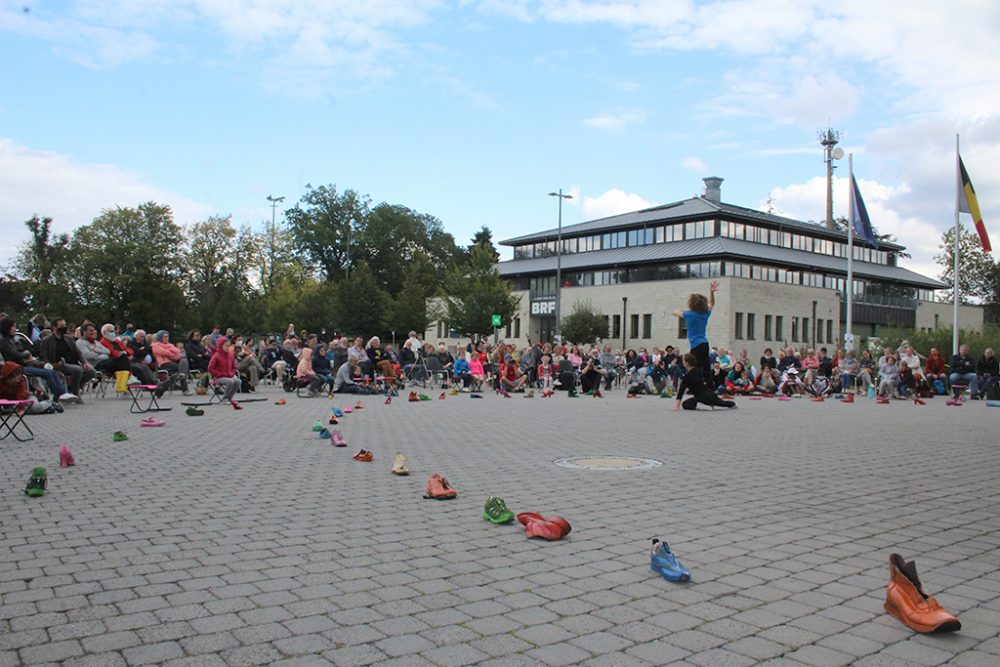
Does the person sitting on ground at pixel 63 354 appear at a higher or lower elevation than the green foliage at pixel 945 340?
lower

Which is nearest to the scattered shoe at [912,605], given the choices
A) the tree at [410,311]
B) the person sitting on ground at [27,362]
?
the person sitting on ground at [27,362]

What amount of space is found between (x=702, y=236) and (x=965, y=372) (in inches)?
1577

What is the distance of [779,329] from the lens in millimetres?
62281

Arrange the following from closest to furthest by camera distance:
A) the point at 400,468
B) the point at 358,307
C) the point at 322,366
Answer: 1. the point at 400,468
2. the point at 322,366
3. the point at 358,307

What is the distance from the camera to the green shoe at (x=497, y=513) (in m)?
5.67

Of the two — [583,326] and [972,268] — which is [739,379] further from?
[972,268]

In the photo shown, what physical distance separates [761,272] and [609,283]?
12.1m

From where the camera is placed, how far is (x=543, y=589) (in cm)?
421

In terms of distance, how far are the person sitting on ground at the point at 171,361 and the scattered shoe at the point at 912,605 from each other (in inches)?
761

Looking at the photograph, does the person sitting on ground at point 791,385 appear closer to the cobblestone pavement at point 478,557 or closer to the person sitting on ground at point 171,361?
the cobblestone pavement at point 478,557

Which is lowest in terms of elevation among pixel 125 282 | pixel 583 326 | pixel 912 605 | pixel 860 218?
pixel 912 605

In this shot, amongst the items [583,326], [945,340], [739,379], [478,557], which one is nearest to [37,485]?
[478,557]

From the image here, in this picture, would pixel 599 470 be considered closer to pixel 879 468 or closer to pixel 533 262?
pixel 879 468

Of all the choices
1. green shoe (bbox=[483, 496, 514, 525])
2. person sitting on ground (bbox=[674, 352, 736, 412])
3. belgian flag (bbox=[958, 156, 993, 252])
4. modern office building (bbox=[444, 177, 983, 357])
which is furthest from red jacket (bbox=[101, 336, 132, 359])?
modern office building (bbox=[444, 177, 983, 357])
